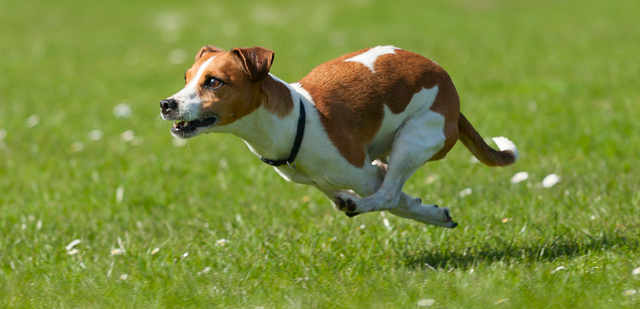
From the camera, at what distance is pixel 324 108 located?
4.28m

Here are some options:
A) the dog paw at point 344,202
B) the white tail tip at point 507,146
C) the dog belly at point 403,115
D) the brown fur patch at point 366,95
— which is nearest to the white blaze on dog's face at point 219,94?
the brown fur patch at point 366,95

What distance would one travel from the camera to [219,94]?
3957 millimetres

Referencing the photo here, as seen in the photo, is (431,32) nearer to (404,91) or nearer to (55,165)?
(55,165)

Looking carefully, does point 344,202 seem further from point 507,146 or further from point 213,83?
point 507,146

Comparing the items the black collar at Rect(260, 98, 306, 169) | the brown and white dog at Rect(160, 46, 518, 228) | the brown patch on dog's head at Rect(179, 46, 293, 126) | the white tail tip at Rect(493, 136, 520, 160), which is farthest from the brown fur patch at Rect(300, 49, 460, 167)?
the white tail tip at Rect(493, 136, 520, 160)

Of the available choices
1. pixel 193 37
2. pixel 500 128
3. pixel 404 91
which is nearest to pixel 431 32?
pixel 193 37

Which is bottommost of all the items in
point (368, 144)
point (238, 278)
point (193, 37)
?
point (193, 37)

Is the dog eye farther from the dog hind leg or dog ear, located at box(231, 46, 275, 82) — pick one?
the dog hind leg

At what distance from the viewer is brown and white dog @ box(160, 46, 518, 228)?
3977 millimetres

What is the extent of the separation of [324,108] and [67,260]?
2053 millimetres

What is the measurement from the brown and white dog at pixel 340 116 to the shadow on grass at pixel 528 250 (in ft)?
0.79

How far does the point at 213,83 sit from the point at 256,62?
0.25 m

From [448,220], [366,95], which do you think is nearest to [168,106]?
[366,95]

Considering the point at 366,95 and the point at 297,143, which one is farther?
the point at 366,95
